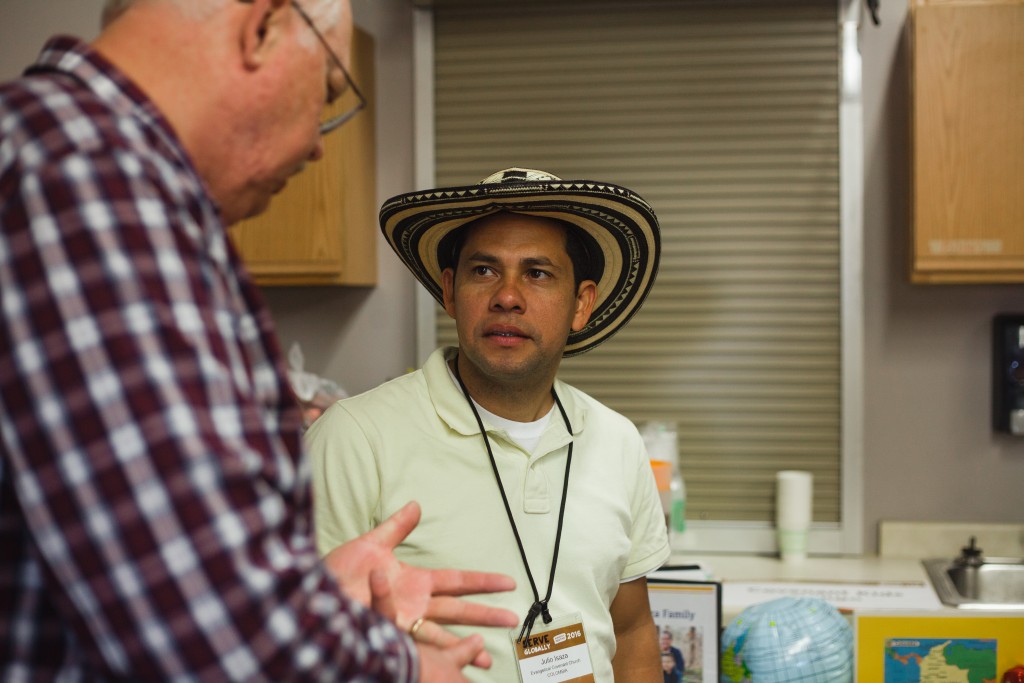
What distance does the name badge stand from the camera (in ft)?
5.43

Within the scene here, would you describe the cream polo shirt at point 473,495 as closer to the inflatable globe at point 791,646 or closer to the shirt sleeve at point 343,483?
the shirt sleeve at point 343,483

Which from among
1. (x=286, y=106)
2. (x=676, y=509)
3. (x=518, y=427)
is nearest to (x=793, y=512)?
(x=676, y=509)

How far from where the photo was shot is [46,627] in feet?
2.46

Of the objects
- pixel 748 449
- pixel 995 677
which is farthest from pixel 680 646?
pixel 748 449

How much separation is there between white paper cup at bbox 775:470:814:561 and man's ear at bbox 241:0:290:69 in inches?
101

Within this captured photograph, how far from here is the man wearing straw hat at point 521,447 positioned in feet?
5.54

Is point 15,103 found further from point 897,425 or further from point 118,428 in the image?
point 897,425

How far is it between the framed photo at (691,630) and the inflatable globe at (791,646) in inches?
2.4

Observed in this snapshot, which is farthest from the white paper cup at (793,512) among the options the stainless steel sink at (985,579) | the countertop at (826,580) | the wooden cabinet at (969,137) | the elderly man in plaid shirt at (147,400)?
the elderly man in plaid shirt at (147,400)

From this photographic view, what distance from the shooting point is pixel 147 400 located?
0.66 meters

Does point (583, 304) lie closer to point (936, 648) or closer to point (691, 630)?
point (691, 630)

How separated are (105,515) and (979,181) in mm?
2728

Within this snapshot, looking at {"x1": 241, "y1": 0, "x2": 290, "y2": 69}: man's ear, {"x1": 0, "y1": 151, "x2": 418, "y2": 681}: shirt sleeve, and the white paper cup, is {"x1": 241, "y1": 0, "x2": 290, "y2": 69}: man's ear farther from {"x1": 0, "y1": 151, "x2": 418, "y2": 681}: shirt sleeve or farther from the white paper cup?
the white paper cup

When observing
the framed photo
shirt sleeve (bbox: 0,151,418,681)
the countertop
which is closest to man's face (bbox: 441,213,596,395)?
the framed photo
